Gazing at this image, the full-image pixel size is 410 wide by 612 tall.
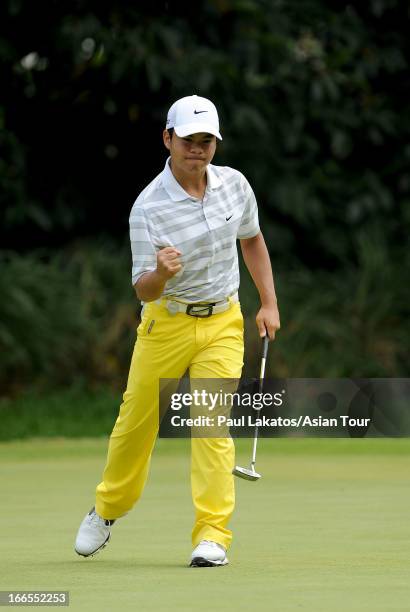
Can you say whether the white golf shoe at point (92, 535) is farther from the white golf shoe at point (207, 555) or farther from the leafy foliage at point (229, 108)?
the leafy foliage at point (229, 108)

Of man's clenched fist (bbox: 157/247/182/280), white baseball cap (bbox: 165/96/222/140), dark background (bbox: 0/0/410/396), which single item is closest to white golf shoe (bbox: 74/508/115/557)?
man's clenched fist (bbox: 157/247/182/280)

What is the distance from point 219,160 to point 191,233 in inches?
433

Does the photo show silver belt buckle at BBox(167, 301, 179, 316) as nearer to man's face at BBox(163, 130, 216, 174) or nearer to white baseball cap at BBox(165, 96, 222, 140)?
man's face at BBox(163, 130, 216, 174)

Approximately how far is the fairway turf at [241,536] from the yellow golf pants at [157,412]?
0.75 feet

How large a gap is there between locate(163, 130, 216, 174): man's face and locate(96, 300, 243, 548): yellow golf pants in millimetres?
570

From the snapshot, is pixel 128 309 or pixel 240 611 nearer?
pixel 240 611

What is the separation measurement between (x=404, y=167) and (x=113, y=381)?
4.37 meters

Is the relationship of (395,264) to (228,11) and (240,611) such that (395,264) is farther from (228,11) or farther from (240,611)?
(240,611)

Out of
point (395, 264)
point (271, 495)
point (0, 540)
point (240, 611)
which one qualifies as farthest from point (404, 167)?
point (240, 611)

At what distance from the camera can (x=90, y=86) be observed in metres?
17.3

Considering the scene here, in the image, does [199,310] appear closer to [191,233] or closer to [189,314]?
[189,314]

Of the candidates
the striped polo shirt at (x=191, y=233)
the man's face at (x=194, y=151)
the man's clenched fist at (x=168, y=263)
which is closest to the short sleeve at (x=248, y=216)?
the striped polo shirt at (x=191, y=233)

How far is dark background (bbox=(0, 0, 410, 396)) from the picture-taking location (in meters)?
16.3

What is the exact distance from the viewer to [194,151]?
269 inches
